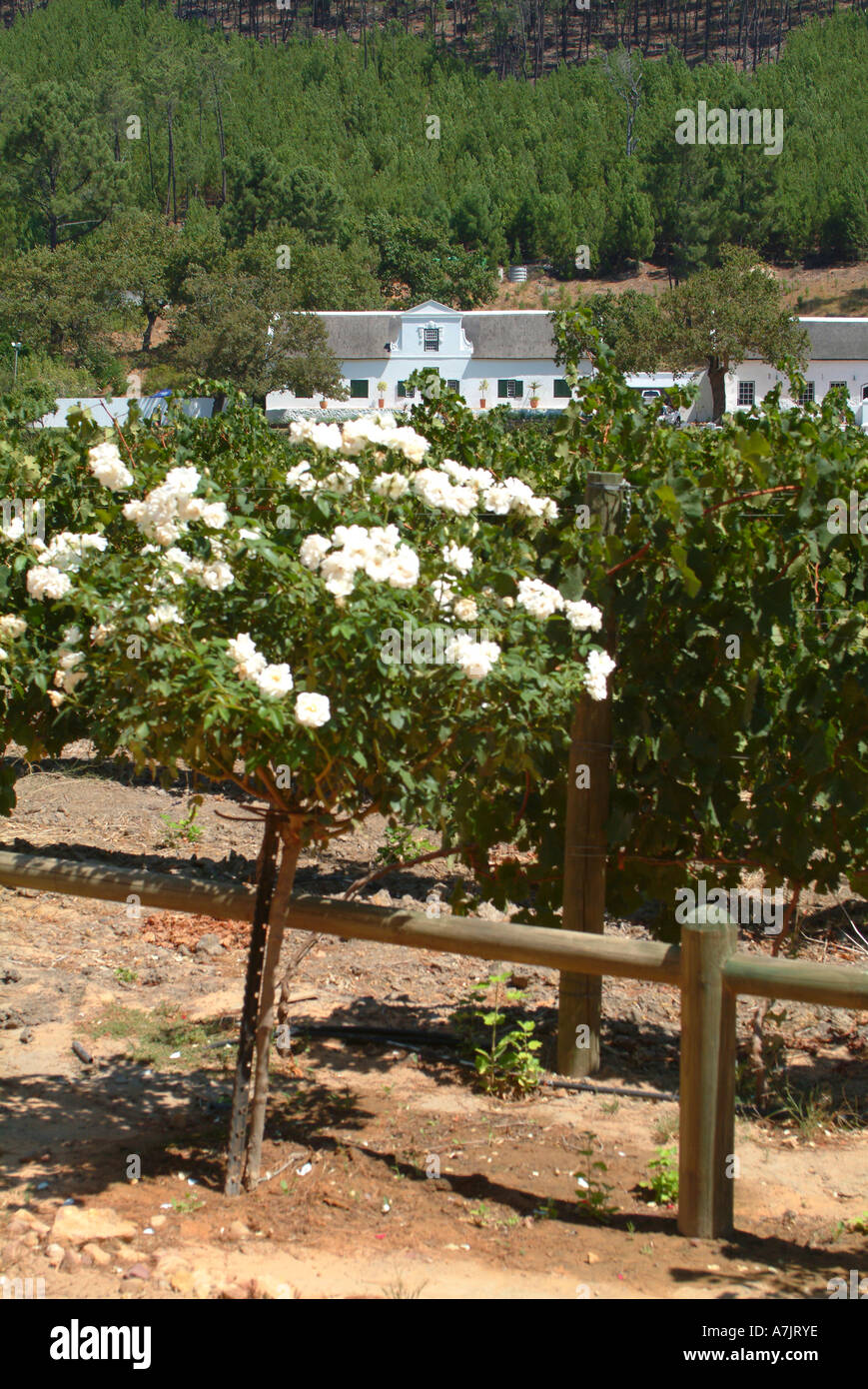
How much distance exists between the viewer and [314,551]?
325 cm

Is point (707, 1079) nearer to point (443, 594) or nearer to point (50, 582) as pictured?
point (443, 594)

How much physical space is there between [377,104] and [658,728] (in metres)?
130

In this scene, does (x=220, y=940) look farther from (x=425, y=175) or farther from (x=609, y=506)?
(x=425, y=175)

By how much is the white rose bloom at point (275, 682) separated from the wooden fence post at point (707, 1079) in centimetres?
153

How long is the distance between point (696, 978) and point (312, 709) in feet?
5.12

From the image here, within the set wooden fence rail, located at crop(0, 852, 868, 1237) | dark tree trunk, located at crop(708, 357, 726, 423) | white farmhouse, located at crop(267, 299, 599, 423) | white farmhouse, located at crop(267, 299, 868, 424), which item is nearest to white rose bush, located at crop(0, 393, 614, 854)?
wooden fence rail, located at crop(0, 852, 868, 1237)

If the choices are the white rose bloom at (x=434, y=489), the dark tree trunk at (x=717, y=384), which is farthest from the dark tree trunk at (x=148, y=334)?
the white rose bloom at (x=434, y=489)

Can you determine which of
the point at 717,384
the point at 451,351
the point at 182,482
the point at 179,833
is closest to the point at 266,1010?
the point at 182,482

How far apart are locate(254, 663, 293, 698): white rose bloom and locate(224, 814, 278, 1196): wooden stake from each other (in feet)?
3.03

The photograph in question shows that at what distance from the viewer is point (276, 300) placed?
5103cm

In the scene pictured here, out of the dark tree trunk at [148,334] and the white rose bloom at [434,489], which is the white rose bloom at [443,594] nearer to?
the white rose bloom at [434,489]

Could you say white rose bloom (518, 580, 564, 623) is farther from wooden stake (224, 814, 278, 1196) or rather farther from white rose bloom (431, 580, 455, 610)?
wooden stake (224, 814, 278, 1196)

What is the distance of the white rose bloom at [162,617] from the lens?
331cm
